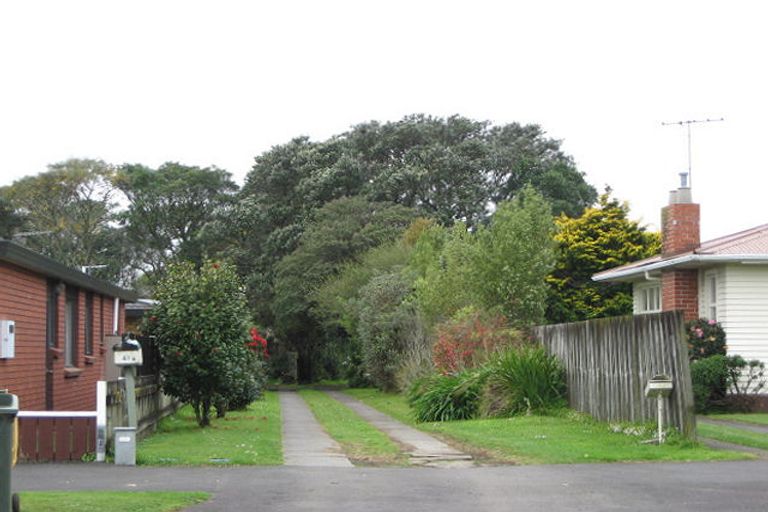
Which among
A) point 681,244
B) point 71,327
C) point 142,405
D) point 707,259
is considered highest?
point 681,244

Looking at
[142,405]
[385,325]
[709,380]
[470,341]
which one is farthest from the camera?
[385,325]

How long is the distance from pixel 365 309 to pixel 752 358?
64.1 feet

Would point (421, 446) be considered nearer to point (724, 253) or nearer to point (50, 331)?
point (50, 331)

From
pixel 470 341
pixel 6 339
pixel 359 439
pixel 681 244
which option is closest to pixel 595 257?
pixel 681 244

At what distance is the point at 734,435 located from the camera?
17.1 m

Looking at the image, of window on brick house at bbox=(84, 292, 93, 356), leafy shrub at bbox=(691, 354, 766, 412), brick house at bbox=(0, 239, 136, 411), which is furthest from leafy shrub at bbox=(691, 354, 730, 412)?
window on brick house at bbox=(84, 292, 93, 356)

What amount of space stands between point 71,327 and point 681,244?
14.2 metres

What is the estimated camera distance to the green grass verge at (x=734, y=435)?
16031 mm

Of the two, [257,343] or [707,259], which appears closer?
[707,259]

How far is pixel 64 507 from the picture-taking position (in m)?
9.58

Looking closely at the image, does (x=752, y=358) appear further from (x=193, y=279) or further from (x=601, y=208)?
(x=601, y=208)

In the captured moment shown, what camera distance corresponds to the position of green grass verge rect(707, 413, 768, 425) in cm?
2088

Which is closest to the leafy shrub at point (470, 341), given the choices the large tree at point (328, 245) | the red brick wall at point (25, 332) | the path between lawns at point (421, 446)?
the path between lawns at point (421, 446)

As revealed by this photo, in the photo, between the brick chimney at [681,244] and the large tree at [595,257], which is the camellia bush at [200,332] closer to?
the brick chimney at [681,244]
